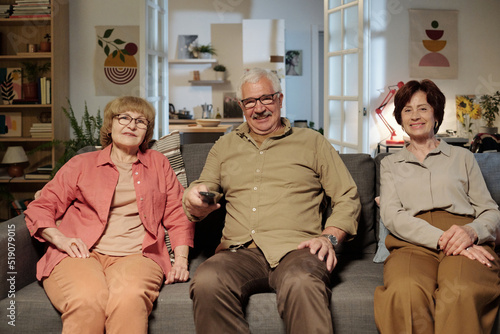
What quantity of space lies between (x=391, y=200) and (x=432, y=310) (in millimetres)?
533

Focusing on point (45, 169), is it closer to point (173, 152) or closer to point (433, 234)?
point (173, 152)

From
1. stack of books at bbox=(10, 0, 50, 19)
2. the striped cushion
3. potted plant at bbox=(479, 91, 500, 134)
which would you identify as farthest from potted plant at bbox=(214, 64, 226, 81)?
the striped cushion

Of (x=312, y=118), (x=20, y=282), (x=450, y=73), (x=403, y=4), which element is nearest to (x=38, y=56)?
(x=20, y=282)

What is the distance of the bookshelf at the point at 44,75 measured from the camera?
4816 millimetres

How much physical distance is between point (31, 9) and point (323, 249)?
399 centimetres

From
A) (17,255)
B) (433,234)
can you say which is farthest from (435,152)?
(17,255)

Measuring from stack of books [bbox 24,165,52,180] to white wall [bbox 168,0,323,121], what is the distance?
363cm

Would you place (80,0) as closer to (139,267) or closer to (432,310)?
(139,267)

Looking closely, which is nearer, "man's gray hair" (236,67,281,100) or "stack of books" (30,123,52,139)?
"man's gray hair" (236,67,281,100)

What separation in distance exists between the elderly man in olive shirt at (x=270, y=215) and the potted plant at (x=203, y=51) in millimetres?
5857

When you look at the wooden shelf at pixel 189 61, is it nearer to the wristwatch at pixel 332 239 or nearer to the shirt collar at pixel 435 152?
the shirt collar at pixel 435 152

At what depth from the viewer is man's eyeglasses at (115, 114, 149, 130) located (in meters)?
2.27

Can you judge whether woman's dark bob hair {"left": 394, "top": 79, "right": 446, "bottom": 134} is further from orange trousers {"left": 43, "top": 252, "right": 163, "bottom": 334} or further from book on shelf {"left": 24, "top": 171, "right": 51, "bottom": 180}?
book on shelf {"left": 24, "top": 171, "right": 51, "bottom": 180}

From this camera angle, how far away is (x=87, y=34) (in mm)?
5129
